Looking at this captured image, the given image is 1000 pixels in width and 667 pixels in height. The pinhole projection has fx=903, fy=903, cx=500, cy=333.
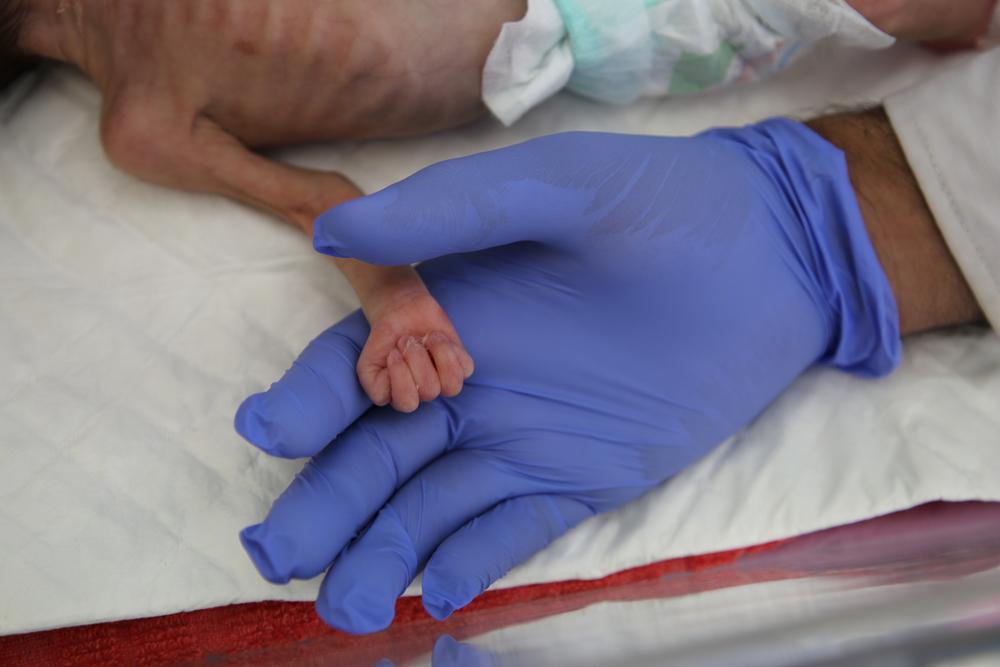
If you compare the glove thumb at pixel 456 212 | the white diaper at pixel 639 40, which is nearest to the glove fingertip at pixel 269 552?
the glove thumb at pixel 456 212

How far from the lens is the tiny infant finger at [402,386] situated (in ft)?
2.21

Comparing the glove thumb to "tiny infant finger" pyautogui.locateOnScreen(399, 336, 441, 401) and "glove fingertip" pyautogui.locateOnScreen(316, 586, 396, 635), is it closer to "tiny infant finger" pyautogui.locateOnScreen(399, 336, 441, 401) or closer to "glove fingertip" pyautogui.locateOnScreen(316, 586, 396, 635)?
"tiny infant finger" pyautogui.locateOnScreen(399, 336, 441, 401)

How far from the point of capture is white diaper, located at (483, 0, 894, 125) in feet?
2.71

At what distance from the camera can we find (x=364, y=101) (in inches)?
33.1

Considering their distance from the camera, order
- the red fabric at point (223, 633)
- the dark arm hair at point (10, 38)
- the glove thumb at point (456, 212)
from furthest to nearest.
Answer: the dark arm hair at point (10, 38) → the red fabric at point (223, 633) → the glove thumb at point (456, 212)

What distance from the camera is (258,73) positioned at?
81cm

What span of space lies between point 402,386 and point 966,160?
539mm

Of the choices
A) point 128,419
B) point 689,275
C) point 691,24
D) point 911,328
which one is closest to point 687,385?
point 689,275

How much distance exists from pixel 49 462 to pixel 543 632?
0.45m

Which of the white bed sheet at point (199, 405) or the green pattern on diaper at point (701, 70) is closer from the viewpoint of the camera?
the white bed sheet at point (199, 405)

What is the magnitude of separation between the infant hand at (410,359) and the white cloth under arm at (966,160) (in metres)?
0.46

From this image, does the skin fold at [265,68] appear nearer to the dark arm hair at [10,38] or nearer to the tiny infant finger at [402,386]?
the dark arm hair at [10,38]

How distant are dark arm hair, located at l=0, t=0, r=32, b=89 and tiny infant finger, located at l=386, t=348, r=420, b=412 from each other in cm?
51

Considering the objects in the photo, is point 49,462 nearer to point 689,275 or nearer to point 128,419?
point 128,419
